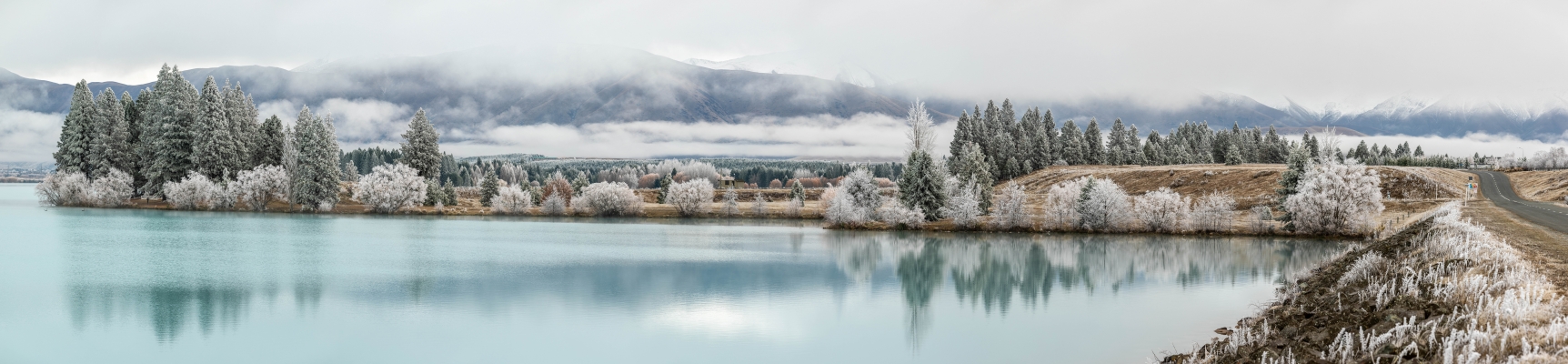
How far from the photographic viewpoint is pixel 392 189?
89.2 metres

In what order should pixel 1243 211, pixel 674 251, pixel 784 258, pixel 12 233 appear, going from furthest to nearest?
pixel 1243 211 → pixel 12 233 → pixel 674 251 → pixel 784 258

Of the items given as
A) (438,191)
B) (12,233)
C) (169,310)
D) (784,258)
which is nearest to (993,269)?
(784,258)

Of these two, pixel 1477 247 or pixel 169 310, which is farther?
pixel 169 310

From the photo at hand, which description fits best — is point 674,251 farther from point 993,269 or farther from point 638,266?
point 993,269

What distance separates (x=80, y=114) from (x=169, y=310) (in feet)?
278

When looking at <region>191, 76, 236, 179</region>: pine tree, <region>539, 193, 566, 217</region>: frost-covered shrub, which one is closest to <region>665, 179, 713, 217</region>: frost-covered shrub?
<region>539, 193, 566, 217</region>: frost-covered shrub

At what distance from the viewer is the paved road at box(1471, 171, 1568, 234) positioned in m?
37.1

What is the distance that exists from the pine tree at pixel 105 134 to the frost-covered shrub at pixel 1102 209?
8918cm

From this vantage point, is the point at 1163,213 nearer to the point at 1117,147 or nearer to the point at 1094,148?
the point at 1094,148

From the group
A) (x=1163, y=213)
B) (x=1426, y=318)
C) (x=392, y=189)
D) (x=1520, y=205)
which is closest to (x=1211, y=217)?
(x=1163, y=213)

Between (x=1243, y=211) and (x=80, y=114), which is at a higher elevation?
(x=80, y=114)

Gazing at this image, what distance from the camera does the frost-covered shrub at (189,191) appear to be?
86625 mm

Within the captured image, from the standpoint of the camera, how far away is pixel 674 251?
4816cm

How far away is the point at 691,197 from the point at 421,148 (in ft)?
94.2
